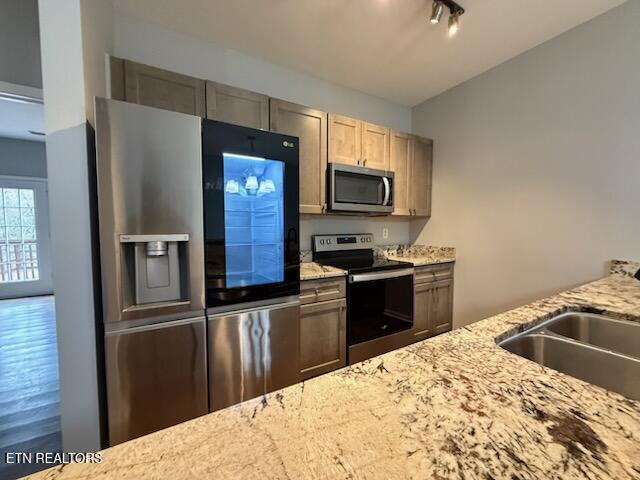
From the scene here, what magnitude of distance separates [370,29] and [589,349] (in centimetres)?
220

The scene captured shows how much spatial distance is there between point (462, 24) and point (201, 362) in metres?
2.75

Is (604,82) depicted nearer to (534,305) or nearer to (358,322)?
(534,305)

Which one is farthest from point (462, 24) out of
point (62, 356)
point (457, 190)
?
point (62, 356)

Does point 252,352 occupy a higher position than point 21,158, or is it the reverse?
point 21,158

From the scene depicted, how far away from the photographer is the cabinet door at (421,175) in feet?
9.41

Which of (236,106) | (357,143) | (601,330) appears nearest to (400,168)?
(357,143)

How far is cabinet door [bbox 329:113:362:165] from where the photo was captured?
2363 mm

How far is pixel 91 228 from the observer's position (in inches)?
49.5

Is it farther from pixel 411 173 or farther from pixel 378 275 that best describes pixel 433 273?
pixel 411 173

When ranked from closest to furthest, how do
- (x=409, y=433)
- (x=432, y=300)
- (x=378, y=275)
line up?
(x=409, y=433), (x=378, y=275), (x=432, y=300)

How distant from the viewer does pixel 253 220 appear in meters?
1.72

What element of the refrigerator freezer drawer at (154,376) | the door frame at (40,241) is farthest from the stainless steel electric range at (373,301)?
the door frame at (40,241)

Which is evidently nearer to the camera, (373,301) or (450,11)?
(450,11)

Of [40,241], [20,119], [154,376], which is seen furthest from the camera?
[40,241]
